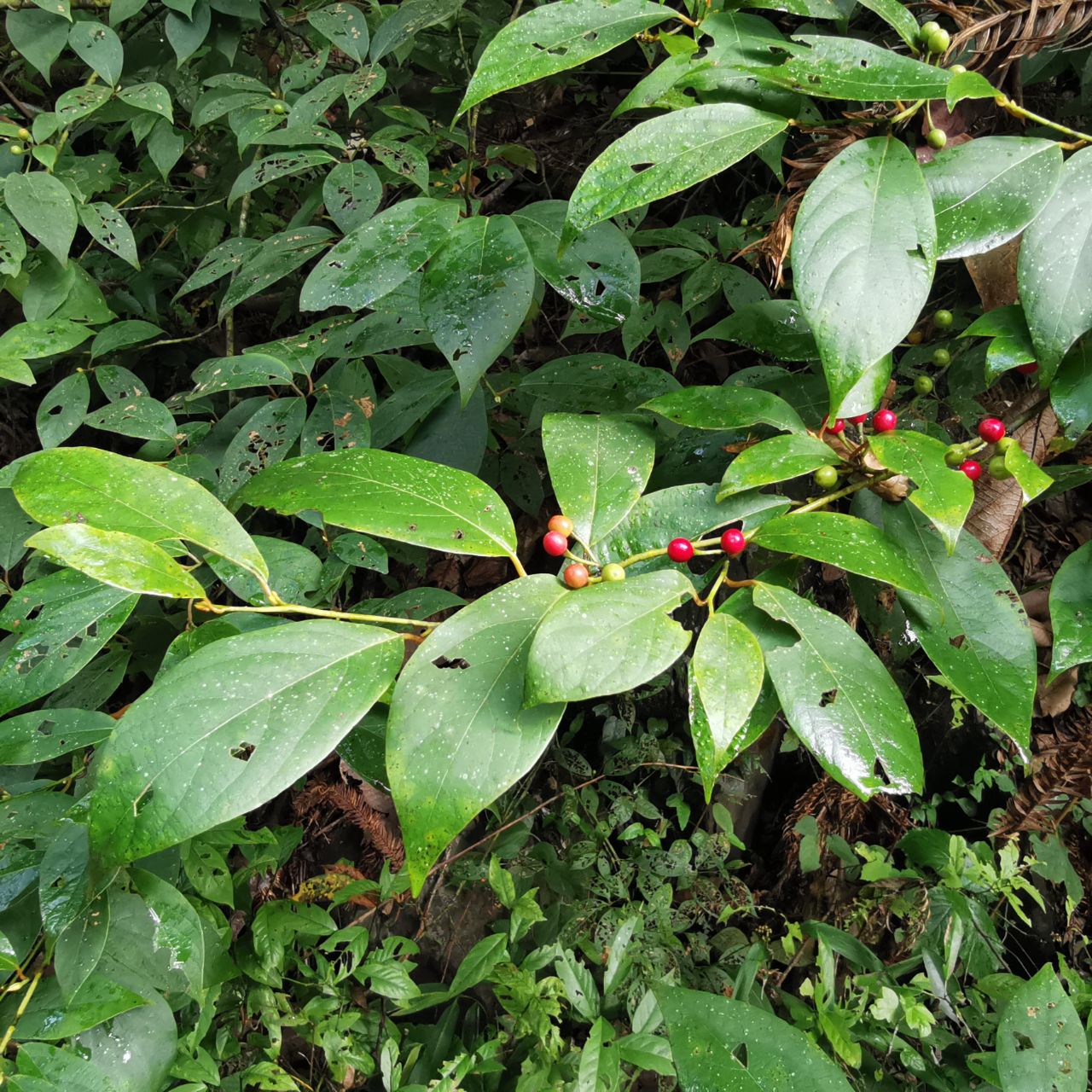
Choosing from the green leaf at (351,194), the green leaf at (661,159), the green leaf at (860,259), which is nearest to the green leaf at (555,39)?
the green leaf at (661,159)

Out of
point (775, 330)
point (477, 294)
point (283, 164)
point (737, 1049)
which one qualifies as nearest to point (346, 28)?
point (283, 164)

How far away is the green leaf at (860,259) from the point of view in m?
0.45

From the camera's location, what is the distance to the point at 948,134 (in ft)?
2.27

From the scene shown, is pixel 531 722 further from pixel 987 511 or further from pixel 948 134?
pixel 948 134

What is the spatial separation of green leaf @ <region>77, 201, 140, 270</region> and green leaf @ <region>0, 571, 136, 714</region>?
0.73 meters

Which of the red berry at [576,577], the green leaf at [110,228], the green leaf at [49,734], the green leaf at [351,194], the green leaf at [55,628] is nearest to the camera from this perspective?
the red berry at [576,577]

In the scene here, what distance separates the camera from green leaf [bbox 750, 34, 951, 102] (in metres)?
0.48

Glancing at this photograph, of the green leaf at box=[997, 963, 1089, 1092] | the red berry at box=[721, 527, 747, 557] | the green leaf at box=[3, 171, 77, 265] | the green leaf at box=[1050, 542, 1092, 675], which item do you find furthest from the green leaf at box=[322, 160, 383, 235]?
the green leaf at box=[997, 963, 1089, 1092]

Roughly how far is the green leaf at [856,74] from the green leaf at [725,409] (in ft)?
0.64

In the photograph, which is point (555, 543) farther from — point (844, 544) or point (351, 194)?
point (351, 194)

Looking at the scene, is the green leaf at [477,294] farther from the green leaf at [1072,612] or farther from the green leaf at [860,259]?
the green leaf at [1072,612]

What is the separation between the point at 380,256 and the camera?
734 mm

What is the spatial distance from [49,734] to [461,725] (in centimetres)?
52

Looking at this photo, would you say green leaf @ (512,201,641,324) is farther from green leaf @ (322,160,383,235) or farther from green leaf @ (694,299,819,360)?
green leaf @ (322,160,383,235)
